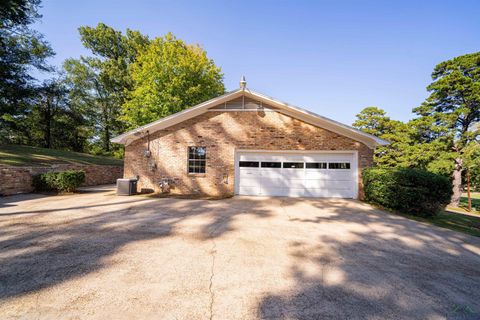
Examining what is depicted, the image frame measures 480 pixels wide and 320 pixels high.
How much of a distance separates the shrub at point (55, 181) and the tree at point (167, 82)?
1006 centimetres

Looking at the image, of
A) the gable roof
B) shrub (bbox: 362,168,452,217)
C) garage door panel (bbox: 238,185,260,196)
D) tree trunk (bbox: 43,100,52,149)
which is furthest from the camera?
tree trunk (bbox: 43,100,52,149)

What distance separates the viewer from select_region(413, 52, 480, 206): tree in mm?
16953

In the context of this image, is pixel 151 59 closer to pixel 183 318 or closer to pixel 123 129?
pixel 123 129

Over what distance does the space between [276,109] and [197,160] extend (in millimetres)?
4969

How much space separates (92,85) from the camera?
25.3 m

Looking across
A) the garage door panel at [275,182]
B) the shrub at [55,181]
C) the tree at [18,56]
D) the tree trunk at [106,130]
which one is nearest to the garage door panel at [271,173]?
the garage door panel at [275,182]

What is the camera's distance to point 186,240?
14.4 feet

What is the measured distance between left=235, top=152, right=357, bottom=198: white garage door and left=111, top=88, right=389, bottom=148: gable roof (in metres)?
1.16

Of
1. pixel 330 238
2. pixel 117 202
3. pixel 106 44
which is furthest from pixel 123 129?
pixel 330 238

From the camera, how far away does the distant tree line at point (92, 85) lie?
51.0 ft

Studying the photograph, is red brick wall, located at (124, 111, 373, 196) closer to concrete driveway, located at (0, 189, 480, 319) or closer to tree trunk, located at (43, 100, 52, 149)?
concrete driveway, located at (0, 189, 480, 319)

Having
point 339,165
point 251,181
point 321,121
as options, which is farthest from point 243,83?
point 339,165

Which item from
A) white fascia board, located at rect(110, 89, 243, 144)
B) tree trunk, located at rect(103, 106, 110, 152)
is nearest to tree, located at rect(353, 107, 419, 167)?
white fascia board, located at rect(110, 89, 243, 144)

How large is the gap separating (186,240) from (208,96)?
19.0 m
